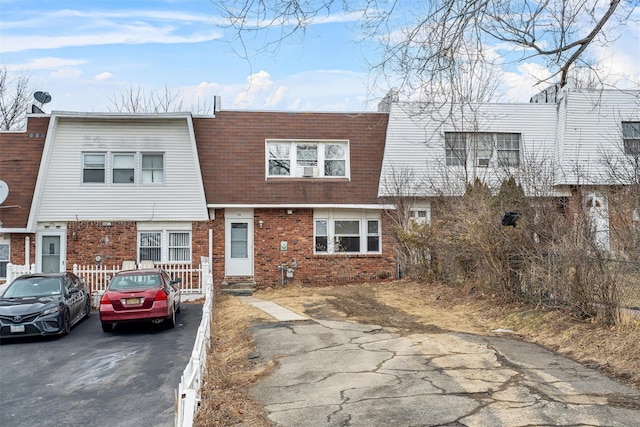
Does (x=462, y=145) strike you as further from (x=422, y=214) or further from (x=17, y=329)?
(x=17, y=329)

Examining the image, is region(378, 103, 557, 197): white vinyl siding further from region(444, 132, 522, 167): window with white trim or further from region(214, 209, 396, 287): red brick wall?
region(214, 209, 396, 287): red brick wall

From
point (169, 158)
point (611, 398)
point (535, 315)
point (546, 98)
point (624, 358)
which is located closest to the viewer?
point (611, 398)

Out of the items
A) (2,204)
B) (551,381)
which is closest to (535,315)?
(551,381)

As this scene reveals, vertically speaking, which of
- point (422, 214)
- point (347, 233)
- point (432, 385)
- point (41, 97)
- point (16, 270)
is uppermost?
point (41, 97)

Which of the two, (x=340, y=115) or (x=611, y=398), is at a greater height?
(x=340, y=115)

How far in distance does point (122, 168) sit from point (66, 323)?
830 cm

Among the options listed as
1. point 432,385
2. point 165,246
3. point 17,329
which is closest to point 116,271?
point 165,246

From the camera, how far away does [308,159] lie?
22.0m

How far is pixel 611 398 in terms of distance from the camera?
22.3 feet

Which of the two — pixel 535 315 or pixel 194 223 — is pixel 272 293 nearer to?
pixel 194 223

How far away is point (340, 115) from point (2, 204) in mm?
11986

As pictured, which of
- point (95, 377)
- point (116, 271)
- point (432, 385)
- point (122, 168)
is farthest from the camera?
point (122, 168)

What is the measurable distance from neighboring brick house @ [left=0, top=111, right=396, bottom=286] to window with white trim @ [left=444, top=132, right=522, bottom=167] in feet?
8.37

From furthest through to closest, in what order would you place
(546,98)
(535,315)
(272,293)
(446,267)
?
1. (546,98)
2. (272,293)
3. (446,267)
4. (535,315)
